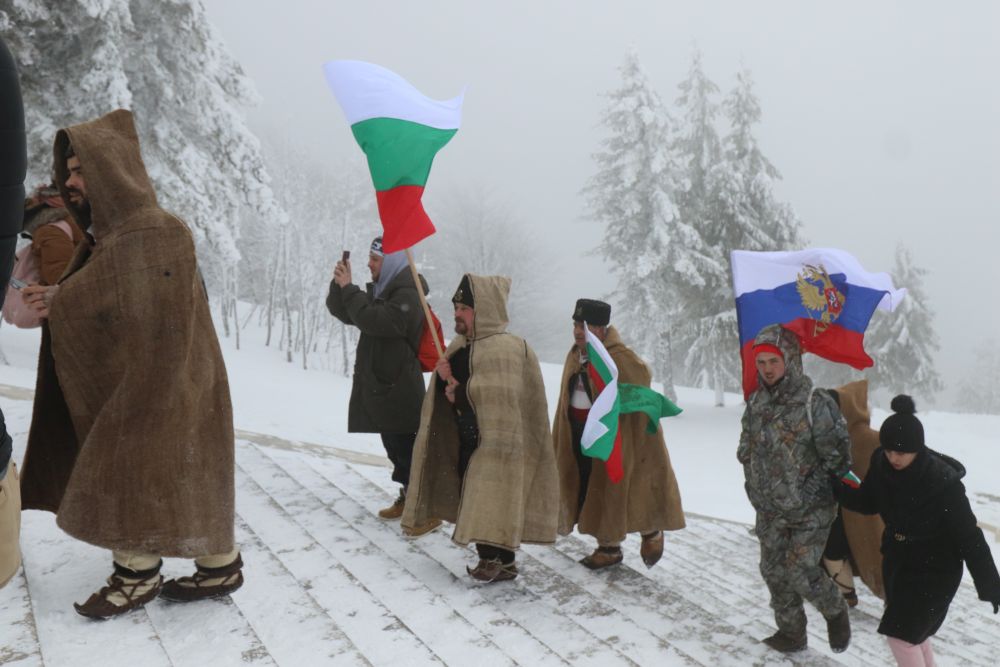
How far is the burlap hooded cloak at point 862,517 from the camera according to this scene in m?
6.10

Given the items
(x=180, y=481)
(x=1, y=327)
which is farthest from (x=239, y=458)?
(x=1, y=327)

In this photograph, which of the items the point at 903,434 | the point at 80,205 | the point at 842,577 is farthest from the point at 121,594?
the point at 842,577

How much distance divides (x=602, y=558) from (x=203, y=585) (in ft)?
9.60

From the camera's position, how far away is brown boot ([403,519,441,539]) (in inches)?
222

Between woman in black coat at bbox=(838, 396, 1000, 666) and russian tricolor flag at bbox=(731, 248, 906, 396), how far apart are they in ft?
4.58

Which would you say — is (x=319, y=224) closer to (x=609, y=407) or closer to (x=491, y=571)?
(x=609, y=407)

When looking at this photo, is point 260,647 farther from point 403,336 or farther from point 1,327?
point 1,327

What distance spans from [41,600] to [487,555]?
8.35 ft

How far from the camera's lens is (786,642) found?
474 cm

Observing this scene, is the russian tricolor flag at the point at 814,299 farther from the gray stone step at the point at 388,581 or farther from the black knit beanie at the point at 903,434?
the gray stone step at the point at 388,581

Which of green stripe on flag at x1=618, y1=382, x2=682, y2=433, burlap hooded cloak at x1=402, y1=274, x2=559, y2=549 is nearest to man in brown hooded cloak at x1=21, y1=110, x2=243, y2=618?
burlap hooded cloak at x1=402, y1=274, x2=559, y2=549

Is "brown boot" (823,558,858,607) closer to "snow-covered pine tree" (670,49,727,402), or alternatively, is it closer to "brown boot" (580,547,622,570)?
"brown boot" (580,547,622,570)

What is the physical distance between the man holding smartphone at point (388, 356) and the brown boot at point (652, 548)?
160 cm

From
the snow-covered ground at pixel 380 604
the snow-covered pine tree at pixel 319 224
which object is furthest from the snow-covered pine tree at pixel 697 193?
the snow-covered ground at pixel 380 604
